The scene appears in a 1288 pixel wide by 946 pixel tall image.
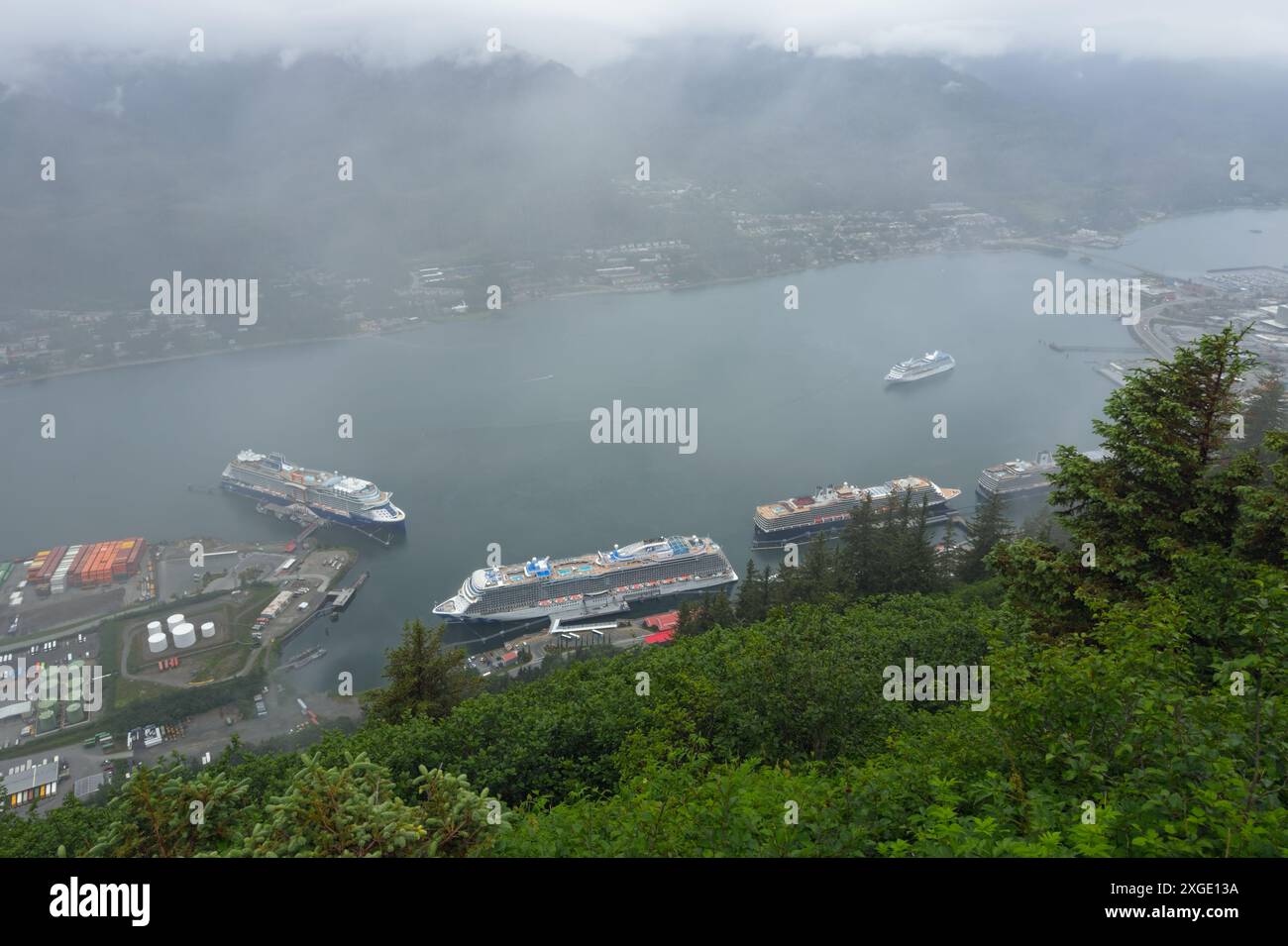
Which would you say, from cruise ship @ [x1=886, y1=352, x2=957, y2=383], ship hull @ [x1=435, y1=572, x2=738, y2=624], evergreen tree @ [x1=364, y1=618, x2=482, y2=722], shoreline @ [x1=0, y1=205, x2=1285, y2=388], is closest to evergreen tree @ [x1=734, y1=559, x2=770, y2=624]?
ship hull @ [x1=435, y1=572, x2=738, y2=624]

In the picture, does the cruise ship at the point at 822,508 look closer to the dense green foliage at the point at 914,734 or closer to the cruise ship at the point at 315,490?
the cruise ship at the point at 315,490

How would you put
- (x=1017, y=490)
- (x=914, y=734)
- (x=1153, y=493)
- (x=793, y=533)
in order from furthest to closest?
(x=1017, y=490), (x=793, y=533), (x=1153, y=493), (x=914, y=734)

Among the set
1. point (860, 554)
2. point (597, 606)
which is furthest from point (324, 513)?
point (860, 554)

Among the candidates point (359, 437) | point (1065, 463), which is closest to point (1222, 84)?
point (359, 437)

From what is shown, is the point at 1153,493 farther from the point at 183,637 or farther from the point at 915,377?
the point at 915,377

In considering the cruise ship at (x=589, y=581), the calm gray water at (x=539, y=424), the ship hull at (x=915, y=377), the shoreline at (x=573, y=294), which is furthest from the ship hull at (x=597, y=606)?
the shoreline at (x=573, y=294)

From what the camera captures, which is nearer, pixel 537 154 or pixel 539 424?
pixel 539 424

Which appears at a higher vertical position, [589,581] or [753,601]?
[753,601]

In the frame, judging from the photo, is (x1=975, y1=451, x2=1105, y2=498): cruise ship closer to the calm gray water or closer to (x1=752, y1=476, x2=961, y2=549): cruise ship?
the calm gray water
